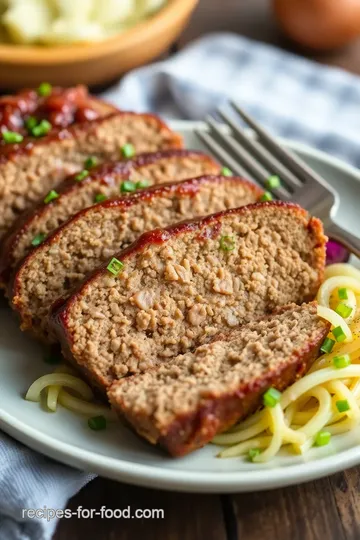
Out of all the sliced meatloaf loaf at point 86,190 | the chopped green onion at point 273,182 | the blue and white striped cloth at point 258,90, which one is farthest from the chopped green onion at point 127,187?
the blue and white striped cloth at point 258,90

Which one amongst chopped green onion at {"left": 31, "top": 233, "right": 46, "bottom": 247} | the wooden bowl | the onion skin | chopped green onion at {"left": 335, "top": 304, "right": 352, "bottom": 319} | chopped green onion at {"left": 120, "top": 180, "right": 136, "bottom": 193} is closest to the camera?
chopped green onion at {"left": 335, "top": 304, "right": 352, "bottom": 319}

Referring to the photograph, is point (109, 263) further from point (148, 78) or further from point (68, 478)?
point (148, 78)

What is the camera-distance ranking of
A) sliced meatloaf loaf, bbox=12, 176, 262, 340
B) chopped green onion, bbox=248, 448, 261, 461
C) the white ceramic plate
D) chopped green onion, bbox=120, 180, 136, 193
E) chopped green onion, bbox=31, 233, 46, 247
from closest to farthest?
the white ceramic plate, chopped green onion, bbox=248, 448, 261, 461, sliced meatloaf loaf, bbox=12, 176, 262, 340, chopped green onion, bbox=31, 233, 46, 247, chopped green onion, bbox=120, 180, 136, 193

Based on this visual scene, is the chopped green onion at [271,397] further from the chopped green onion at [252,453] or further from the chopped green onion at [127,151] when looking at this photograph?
the chopped green onion at [127,151]

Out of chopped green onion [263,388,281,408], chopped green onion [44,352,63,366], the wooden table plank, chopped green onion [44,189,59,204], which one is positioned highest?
chopped green onion [44,189,59,204]

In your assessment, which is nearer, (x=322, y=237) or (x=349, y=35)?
(x=322, y=237)

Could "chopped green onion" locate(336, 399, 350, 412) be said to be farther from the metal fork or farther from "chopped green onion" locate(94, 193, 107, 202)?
"chopped green onion" locate(94, 193, 107, 202)

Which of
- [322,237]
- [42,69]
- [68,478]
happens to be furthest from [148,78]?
[68,478]

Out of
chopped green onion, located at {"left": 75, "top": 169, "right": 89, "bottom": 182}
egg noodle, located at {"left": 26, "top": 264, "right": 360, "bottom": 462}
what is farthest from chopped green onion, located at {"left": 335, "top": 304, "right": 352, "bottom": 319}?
chopped green onion, located at {"left": 75, "top": 169, "right": 89, "bottom": 182}
